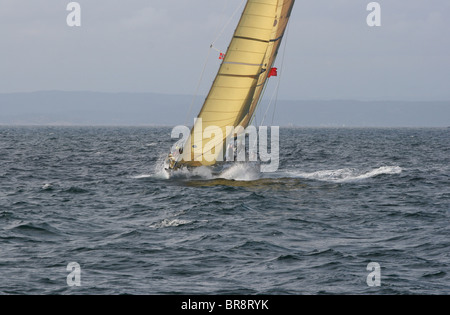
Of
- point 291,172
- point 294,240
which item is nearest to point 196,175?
point 291,172

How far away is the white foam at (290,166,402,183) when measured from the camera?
3403 cm

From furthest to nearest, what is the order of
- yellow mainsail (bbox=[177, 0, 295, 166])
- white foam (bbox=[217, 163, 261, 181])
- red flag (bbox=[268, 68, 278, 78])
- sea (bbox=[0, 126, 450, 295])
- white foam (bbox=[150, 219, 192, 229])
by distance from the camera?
white foam (bbox=[217, 163, 261, 181]), red flag (bbox=[268, 68, 278, 78]), yellow mainsail (bbox=[177, 0, 295, 166]), white foam (bbox=[150, 219, 192, 229]), sea (bbox=[0, 126, 450, 295])

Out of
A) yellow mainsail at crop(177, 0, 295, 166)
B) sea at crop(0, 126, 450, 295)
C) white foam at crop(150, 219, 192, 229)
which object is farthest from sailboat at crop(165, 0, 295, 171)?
white foam at crop(150, 219, 192, 229)

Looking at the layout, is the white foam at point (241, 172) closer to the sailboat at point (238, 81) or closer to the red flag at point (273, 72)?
the sailboat at point (238, 81)

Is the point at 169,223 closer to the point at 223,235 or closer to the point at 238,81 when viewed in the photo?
the point at 223,235

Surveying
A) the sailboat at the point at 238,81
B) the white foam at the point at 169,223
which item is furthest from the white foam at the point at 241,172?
the white foam at the point at 169,223

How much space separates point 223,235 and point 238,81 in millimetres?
13511

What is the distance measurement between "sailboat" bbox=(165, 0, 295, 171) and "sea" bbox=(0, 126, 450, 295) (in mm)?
1660

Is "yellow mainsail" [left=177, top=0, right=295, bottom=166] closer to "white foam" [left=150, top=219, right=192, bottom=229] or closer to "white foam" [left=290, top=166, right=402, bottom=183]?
"white foam" [left=290, top=166, right=402, bottom=183]

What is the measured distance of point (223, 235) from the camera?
60.5ft

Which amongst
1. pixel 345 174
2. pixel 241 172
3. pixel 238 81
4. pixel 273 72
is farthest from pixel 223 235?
pixel 345 174

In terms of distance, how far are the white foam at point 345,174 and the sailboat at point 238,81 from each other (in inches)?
214
